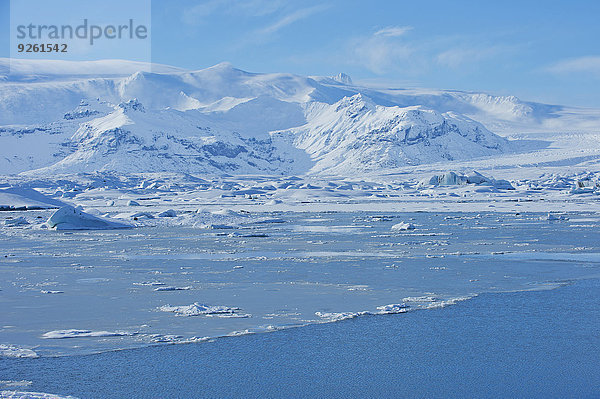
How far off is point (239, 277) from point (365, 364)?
20.5 ft

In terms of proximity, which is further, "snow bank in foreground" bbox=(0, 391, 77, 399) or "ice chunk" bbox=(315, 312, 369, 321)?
"ice chunk" bbox=(315, 312, 369, 321)

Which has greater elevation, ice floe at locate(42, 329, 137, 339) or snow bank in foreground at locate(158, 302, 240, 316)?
snow bank in foreground at locate(158, 302, 240, 316)

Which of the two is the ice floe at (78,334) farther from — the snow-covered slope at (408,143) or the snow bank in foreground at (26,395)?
the snow-covered slope at (408,143)

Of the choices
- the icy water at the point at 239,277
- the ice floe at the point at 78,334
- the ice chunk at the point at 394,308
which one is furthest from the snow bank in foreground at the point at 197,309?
the ice chunk at the point at 394,308

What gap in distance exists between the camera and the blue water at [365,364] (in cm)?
682

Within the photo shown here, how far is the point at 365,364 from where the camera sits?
764cm

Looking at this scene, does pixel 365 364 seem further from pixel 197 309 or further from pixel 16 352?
pixel 16 352

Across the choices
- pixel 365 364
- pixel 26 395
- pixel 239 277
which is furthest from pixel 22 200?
pixel 365 364

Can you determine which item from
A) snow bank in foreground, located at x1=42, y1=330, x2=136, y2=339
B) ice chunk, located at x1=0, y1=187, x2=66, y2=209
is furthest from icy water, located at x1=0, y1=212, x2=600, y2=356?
ice chunk, located at x1=0, y1=187, x2=66, y2=209

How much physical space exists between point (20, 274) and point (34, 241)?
8444 millimetres

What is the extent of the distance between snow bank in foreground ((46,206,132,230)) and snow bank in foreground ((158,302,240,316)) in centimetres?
1842

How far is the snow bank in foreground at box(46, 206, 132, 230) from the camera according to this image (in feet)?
89.3

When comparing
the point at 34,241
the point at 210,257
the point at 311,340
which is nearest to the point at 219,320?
the point at 311,340

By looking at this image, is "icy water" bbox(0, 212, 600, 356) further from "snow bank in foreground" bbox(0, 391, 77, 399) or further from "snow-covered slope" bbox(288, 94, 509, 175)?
"snow-covered slope" bbox(288, 94, 509, 175)
